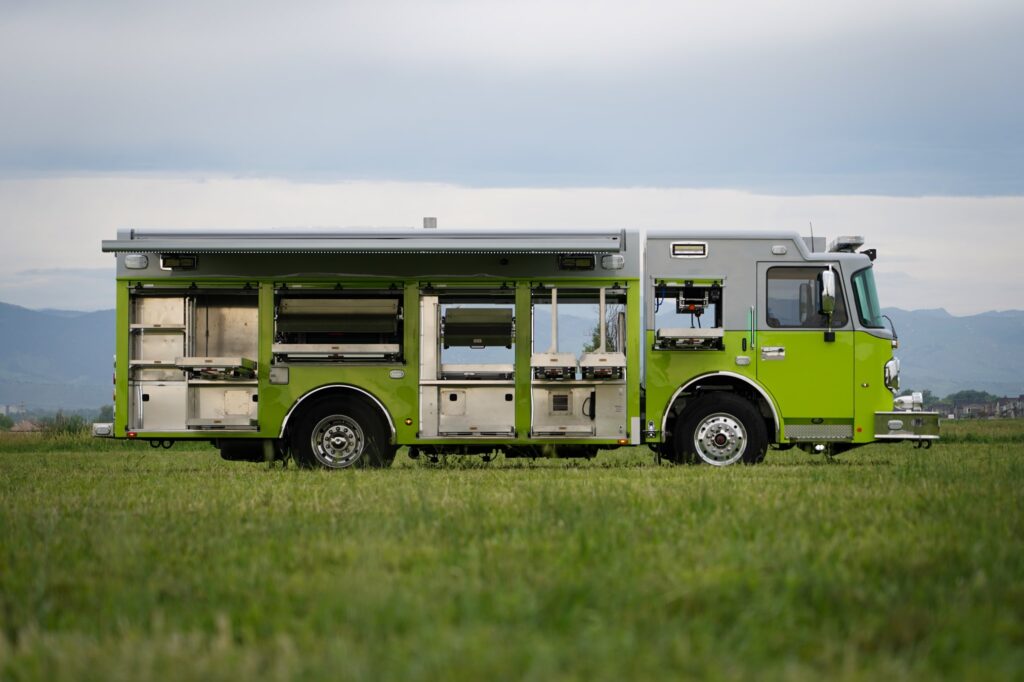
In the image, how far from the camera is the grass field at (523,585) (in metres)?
4.64

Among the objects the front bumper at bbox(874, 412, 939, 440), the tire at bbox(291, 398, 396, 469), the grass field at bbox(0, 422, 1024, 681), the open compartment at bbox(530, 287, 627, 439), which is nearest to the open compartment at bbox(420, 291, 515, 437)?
the open compartment at bbox(530, 287, 627, 439)

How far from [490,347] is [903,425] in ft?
16.9

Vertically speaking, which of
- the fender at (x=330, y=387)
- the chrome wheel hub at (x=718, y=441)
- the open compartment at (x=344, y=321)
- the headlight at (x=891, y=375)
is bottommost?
the chrome wheel hub at (x=718, y=441)

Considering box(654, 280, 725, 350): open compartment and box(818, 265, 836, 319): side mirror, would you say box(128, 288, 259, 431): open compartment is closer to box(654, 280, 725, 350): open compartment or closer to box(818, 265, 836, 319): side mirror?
box(654, 280, 725, 350): open compartment

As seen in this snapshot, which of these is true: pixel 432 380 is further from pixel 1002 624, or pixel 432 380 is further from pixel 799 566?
pixel 1002 624

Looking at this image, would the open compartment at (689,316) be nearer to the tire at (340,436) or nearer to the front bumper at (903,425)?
the front bumper at (903,425)

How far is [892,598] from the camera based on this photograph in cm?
571

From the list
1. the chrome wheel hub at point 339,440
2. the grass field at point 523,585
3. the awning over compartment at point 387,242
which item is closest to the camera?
the grass field at point 523,585

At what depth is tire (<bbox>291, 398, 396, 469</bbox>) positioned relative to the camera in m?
16.5

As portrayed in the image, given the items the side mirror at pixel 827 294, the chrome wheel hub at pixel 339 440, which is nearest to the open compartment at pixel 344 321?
the chrome wheel hub at pixel 339 440

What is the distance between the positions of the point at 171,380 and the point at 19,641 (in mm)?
11515

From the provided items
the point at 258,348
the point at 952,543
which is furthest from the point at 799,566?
the point at 258,348

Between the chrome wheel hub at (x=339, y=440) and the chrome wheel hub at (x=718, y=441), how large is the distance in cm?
413

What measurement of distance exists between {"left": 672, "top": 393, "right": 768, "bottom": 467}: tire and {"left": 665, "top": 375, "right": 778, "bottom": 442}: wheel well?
6.3 inches
